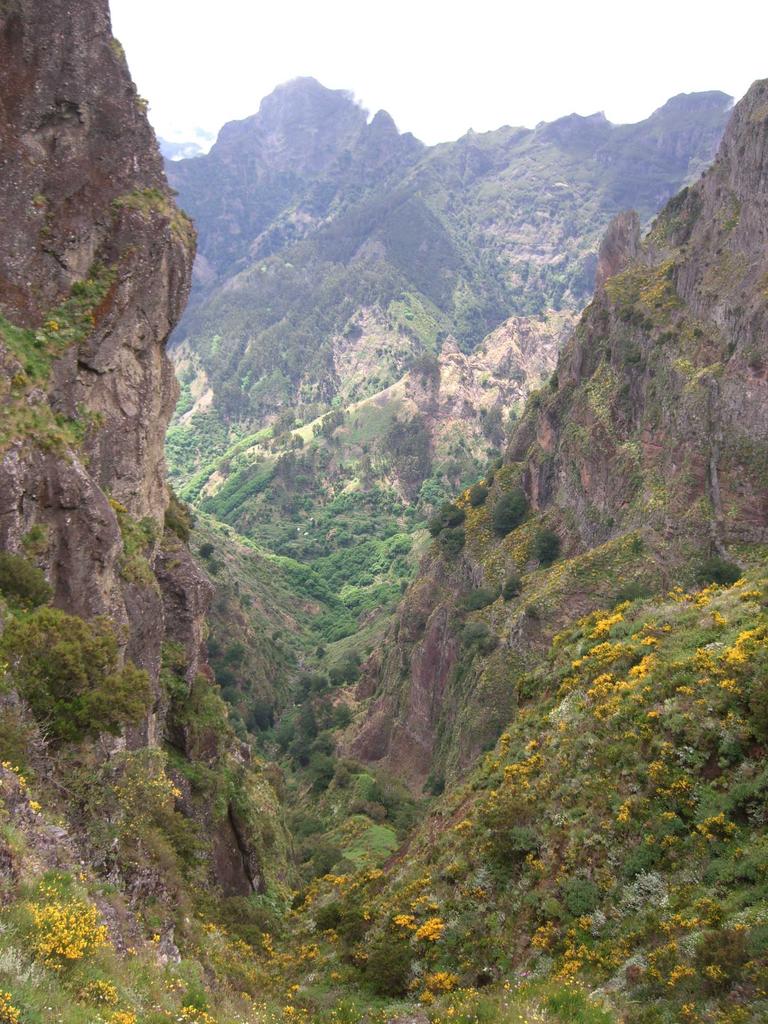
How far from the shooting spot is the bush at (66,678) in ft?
67.7

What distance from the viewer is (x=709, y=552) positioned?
5153 cm

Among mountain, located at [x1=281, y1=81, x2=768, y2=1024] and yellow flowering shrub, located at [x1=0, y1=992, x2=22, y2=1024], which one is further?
mountain, located at [x1=281, y1=81, x2=768, y2=1024]

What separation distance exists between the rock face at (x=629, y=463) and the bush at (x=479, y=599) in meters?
1.30

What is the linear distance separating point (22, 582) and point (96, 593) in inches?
183

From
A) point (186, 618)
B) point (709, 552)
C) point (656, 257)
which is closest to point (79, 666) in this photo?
point (186, 618)

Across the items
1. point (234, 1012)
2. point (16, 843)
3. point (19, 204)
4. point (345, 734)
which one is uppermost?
point (19, 204)

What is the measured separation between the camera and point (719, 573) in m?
48.1

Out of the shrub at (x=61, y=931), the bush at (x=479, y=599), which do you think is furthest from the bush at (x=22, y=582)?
the bush at (x=479, y=599)

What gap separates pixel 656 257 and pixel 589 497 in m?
29.2

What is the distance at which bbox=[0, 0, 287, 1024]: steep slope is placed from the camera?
14.5 m

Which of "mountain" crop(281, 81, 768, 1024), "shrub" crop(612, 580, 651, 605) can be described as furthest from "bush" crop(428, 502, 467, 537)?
"shrub" crop(612, 580, 651, 605)

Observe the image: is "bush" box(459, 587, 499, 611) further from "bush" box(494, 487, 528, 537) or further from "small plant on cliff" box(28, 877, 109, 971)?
"small plant on cliff" box(28, 877, 109, 971)

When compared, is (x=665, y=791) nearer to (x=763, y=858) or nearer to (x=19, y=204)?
(x=763, y=858)

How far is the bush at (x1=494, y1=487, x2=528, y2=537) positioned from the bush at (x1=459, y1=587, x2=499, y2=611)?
8142 mm
